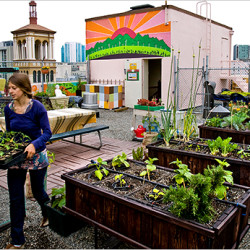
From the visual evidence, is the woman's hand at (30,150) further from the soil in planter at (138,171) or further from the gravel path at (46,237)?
the soil in planter at (138,171)

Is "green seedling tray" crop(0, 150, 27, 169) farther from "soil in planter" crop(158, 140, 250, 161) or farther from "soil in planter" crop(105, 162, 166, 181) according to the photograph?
"soil in planter" crop(158, 140, 250, 161)

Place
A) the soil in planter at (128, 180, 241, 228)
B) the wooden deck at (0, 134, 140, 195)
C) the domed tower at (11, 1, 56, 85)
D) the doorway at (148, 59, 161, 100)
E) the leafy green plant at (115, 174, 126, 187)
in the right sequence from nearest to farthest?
1. the soil in planter at (128, 180, 241, 228)
2. the leafy green plant at (115, 174, 126, 187)
3. the wooden deck at (0, 134, 140, 195)
4. the doorway at (148, 59, 161, 100)
5. the domed tower at (11, 1, 56, 85)

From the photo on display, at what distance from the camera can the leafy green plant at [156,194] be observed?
2547 millimetres

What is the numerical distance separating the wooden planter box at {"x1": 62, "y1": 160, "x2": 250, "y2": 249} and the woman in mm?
391

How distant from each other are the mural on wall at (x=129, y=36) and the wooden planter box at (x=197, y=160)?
7.89 m

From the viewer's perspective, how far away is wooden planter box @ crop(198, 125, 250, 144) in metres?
4.86

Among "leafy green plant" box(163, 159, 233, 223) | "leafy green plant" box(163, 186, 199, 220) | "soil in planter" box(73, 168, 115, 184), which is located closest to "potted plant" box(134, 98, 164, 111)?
"soil in planter" box(73, 168, 115, 184)

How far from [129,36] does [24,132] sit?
10.3 m

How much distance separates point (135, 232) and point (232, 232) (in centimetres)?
76

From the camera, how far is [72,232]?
10.0 ft

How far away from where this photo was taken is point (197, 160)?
373 cm

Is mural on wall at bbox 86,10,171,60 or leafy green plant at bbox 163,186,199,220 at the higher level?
mural on wall at bbox 86,10,171,60

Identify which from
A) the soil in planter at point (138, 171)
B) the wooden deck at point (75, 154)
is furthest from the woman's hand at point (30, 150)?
the wooden deck at point (75, 154)

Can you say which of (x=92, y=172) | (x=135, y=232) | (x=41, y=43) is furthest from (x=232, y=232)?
(x=41, y=43)
